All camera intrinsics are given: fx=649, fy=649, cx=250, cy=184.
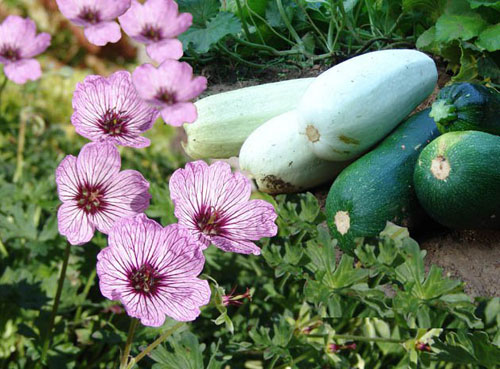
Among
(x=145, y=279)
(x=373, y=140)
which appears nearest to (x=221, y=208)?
(x=145, y=279)

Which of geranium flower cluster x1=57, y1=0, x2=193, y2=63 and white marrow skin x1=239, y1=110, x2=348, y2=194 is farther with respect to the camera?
white marrow skin x1=239, y1=110, x2=348, y2=194

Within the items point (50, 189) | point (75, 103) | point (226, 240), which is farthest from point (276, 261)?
point (50, 189)

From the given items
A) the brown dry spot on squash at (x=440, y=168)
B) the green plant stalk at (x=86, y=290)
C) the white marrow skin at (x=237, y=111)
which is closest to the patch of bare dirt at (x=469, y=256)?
the brown dry spot on squash at (x=440, y=168)

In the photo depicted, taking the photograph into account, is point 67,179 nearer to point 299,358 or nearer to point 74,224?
point 74,224

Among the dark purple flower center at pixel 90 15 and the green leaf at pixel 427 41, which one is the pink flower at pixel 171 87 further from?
the green leaf at pixel 427 41

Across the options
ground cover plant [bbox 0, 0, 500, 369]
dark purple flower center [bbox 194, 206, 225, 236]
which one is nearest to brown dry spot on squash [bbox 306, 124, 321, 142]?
ground cover plant [bbox 0, 0, 500, 369]

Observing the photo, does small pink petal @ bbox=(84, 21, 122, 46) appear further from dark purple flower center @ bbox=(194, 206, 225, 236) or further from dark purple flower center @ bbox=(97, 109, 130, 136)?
dark purple flower center @ bbox=(194, 206, 225, 236)

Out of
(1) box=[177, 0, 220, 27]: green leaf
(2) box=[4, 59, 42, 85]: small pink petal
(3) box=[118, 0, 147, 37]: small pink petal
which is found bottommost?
(1) box=[177, 0, 220, 27]: green leaf
